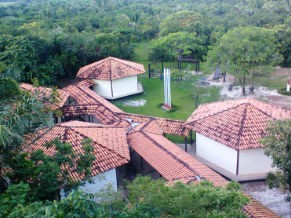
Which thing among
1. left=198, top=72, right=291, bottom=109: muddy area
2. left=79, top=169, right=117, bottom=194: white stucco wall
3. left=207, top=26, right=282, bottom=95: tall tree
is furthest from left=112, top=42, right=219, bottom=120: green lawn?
left=79, top=169, right=117, bottom=194: white stucco wall

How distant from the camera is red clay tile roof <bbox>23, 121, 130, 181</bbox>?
57.9 ft

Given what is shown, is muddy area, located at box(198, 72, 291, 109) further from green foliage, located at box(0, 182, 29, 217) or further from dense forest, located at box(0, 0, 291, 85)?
green foliage, located at box(0, 182, 29, 217)

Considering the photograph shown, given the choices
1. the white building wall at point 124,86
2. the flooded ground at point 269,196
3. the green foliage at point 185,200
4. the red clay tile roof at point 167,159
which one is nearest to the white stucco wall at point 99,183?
the red clay tile roof at point 167,159

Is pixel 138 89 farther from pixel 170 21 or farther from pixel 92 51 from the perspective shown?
pixel 170 21

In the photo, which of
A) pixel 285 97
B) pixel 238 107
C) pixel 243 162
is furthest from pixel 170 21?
pixel 243 162

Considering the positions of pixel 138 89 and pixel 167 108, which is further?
pixel 138 89

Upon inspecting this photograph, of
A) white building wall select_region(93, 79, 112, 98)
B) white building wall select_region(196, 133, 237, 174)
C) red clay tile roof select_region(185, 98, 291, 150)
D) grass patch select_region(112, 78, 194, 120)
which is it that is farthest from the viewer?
white building wall select_region(93, 79, 112, 98)

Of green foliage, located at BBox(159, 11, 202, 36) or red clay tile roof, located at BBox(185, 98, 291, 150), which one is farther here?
green foliage, located at BBox(159, 11, 202, 36)

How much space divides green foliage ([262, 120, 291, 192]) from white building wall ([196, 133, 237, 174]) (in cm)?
579

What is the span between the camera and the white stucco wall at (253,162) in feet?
66.4

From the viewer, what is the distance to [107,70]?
33781 millimetres

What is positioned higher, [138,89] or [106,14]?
[106,14]

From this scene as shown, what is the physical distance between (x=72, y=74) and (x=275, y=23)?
81.7 ft

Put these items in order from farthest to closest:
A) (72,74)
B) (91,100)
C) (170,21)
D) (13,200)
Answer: (170,21) < (72,74) < (91,100) < (13,200)
